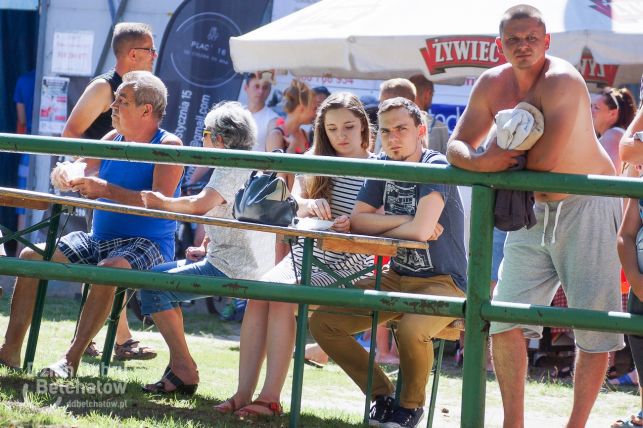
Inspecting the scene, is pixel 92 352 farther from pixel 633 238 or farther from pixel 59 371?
pixel 633 238

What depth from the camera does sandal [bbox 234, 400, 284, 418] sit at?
4562mm

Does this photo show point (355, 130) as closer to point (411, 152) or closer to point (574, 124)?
point (411, 152)

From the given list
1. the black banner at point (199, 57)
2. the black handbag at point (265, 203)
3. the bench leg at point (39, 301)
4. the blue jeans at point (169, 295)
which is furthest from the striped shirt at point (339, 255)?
the black banner at point (199, 57)

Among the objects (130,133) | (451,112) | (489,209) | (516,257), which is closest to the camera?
(489,209)

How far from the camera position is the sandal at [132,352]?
6457 mm

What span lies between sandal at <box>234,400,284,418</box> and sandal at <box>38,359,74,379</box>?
982mm

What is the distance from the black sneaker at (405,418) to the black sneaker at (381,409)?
0.08m

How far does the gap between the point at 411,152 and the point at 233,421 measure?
1.50 meters

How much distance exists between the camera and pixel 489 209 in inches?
142

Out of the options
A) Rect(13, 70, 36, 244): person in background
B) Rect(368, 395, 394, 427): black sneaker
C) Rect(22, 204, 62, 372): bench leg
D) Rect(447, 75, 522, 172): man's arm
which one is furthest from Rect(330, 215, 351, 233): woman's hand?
Rect(13, 70, 36, 244): person in background

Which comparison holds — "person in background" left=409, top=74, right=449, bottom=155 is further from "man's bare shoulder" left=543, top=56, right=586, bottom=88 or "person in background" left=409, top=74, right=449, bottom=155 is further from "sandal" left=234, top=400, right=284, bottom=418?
"man's bare shoulder" left=543, top=56, right=586, bottom=88

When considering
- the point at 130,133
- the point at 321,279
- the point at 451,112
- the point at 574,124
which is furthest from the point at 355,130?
the point at 451,112

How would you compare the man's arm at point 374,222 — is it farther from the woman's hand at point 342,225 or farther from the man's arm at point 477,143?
the man's arm at point 477,143

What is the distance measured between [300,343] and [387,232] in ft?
2.34
